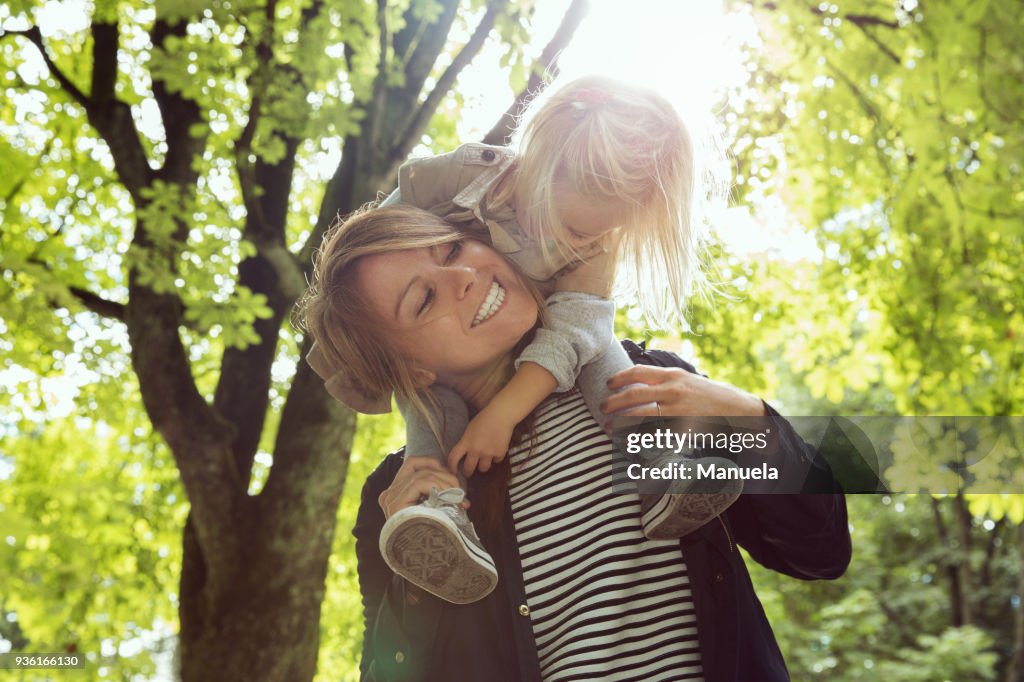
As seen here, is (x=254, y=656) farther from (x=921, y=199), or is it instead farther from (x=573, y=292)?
(x=921, y=199)

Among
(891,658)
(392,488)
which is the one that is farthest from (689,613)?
(891,658)

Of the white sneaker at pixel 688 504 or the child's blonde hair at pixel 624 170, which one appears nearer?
the white sneaker at pixel 688 504

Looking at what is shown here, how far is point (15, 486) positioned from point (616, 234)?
6136 millimetres

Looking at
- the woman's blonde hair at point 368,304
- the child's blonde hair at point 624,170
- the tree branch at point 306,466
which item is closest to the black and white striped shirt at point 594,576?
the woman's blonde hair at point 368,304

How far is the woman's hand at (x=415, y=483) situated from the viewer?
135 cm

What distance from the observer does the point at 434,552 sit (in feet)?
3.99

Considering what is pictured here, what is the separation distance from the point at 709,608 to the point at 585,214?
69 centimetres

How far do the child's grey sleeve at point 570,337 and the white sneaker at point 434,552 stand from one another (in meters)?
0.32

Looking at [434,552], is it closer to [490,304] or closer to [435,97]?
[490,304]

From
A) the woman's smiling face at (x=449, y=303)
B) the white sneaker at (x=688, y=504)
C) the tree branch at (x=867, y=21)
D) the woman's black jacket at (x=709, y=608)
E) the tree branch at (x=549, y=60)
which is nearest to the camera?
the white sneaker at (x=688, y=504)

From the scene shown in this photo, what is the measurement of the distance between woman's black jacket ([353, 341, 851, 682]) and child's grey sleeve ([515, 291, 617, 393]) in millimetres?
278

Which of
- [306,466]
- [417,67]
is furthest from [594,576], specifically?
[417,67]

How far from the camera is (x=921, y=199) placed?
3898 mm

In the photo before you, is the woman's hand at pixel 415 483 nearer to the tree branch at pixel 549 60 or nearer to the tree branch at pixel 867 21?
the tree branch at pixel 549 60
